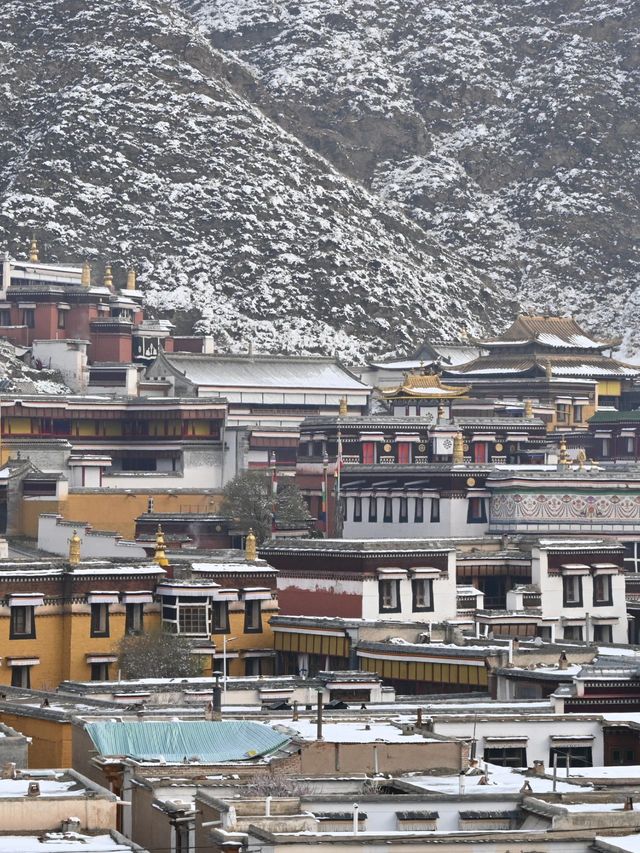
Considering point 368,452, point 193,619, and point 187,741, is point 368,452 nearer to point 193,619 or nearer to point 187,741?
point 193,619

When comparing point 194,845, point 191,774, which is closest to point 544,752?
point 191,774

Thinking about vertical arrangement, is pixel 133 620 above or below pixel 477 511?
below

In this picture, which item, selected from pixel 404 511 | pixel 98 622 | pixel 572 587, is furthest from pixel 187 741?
pixel 404 511

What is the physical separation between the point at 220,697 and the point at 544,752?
11.4 m

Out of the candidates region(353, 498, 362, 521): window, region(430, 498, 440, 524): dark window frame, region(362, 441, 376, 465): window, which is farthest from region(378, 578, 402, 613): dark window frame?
region(362, 441, 376, 465): window

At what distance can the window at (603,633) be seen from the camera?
340 feet

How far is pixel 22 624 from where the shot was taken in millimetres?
93375

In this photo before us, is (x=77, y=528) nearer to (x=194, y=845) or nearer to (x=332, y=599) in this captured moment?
(x=332, y=599)

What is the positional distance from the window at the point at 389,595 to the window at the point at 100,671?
11516 millimetres

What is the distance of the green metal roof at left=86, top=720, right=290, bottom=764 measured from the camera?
56094 millimetres

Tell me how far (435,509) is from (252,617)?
30.5m

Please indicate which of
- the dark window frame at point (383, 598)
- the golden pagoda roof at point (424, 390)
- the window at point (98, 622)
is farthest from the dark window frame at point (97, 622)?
the golden pagoda roof at point (424, 390)

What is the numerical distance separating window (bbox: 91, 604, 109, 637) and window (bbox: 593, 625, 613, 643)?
19.2 meters

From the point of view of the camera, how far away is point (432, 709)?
66688 millimetres
